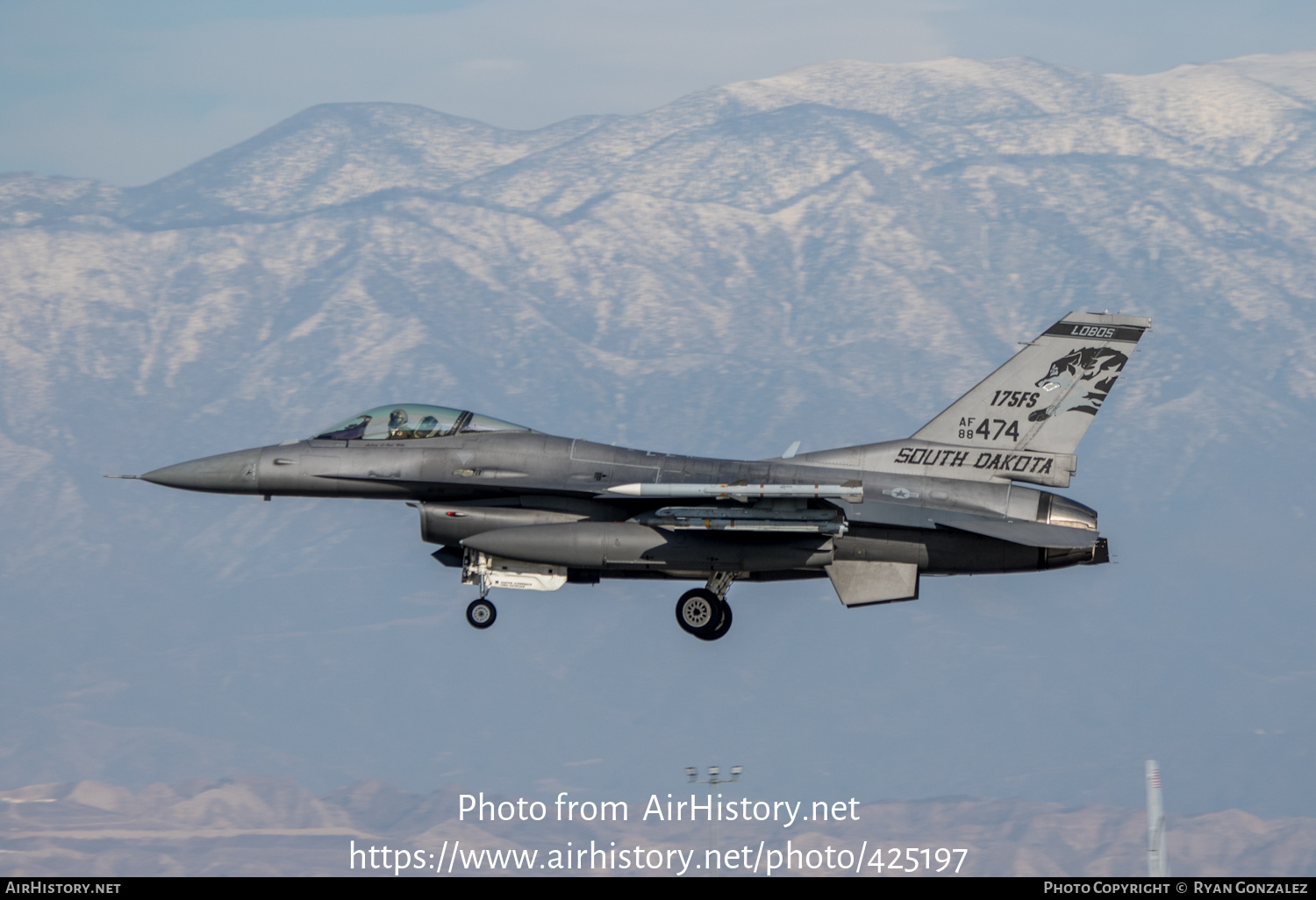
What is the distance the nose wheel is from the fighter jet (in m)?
0.03

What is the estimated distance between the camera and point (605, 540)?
97.2 feet

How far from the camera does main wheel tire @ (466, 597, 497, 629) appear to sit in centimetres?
3000

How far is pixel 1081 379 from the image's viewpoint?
30.9 metres

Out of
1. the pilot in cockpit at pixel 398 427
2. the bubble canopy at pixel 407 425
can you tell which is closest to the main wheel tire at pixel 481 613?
the bubble canopy at pixel 407 425

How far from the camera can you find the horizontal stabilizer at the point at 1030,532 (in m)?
29.0

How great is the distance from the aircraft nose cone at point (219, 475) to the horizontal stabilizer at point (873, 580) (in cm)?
1067

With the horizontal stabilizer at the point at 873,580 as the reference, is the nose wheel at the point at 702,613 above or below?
below

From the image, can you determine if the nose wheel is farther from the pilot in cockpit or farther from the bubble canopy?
the pilot in cockpit

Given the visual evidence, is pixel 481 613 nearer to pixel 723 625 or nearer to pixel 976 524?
pixel 723 625

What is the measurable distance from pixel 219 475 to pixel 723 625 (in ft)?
31.6

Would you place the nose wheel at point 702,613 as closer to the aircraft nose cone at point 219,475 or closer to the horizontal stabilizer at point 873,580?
the horizontal stabilizer at point 873,580
